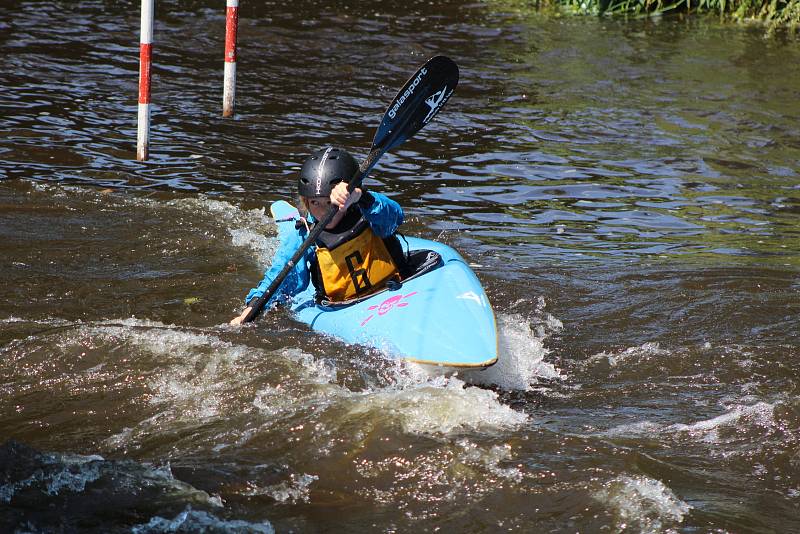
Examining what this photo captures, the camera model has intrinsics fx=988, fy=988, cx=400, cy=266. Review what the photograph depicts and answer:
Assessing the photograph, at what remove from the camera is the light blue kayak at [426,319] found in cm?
441

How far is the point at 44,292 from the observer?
18.2ft

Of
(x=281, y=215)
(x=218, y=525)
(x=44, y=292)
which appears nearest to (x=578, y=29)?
(x=281, y=215)

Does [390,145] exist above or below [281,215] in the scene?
above

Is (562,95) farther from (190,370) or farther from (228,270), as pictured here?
(190,370)

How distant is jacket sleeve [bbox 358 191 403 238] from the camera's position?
16.2 ft

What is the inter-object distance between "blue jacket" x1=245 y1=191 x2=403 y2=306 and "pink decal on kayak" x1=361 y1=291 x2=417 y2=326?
1.33 feet

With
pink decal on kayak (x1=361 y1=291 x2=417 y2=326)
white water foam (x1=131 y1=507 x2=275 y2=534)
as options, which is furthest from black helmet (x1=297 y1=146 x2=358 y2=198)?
white water foam (x1=131 y1=507 x2=275 y2=534)

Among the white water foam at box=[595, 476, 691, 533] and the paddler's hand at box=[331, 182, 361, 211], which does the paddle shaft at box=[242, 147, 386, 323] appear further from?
the white water foam at box=[595, 476, 691, 533]

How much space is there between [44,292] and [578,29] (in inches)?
435

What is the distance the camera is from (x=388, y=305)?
4.80m

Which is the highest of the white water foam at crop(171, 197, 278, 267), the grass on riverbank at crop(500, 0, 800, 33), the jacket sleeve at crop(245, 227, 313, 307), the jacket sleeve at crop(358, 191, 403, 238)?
A: the grass on riverbank at crop(500, 0, 800, 33)

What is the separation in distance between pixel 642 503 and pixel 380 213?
2.06 m

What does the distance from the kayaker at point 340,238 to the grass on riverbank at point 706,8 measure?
11.8 meters

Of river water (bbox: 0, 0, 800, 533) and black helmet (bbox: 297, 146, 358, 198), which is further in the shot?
black helmet (bbox: 297, 146, 358, 198)
